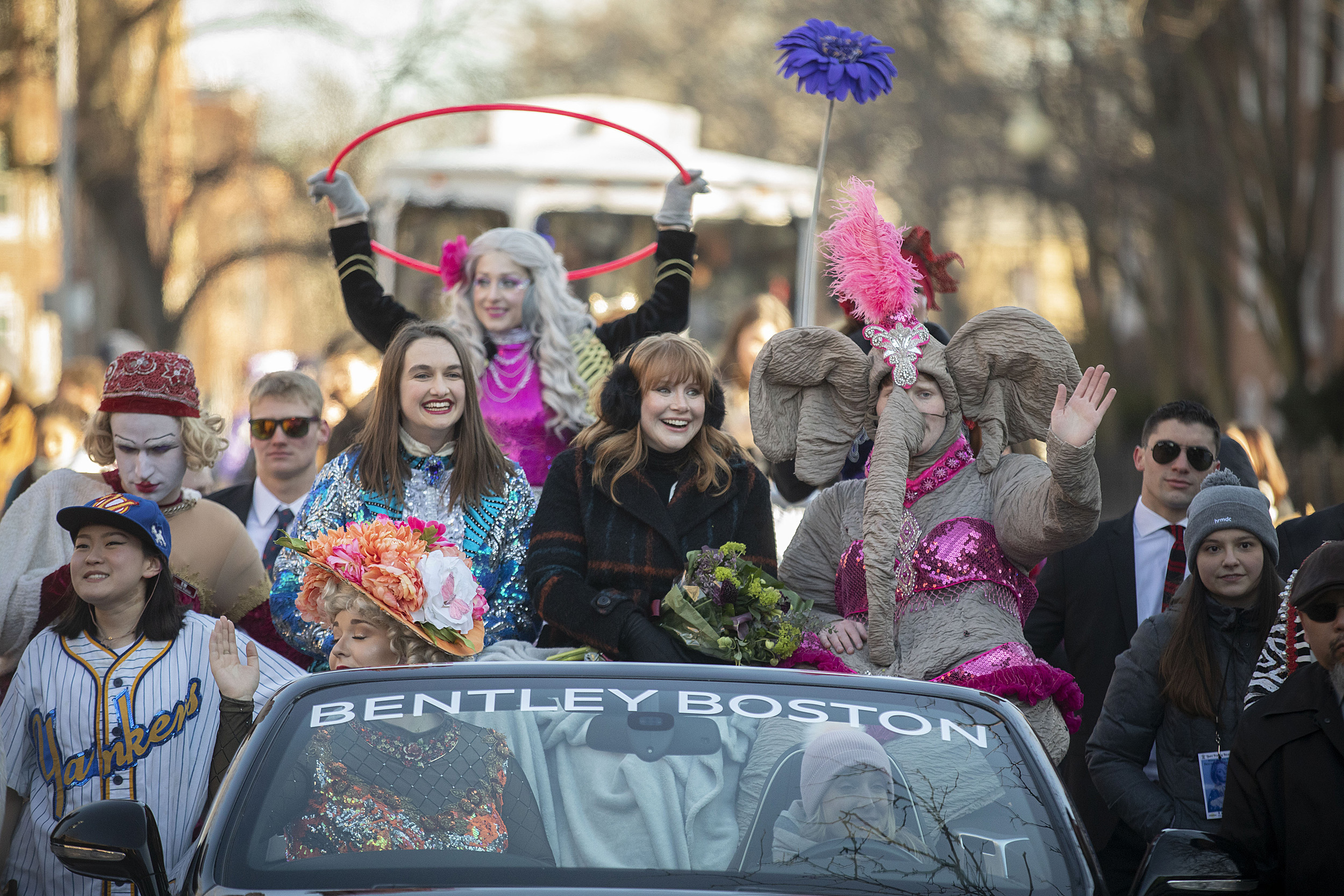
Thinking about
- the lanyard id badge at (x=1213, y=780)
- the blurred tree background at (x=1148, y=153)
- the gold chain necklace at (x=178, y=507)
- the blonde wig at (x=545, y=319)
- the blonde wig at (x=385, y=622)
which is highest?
the blurred tree background at (x=1148, y=153)

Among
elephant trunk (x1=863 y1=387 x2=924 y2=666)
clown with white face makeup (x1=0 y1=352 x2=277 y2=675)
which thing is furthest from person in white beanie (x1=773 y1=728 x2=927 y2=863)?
clown with white face makeup (x1=0 y1=352 x2=277 y2=675)

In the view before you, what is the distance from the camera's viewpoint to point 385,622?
15.4 ft

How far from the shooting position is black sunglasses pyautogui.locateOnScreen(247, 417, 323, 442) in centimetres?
668

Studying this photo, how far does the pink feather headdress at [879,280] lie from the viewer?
201 inches

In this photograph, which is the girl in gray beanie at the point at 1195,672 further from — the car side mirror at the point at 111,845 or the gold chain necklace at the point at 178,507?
the gold chain necklace at the point at 178,507

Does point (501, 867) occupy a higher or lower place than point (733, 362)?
lower

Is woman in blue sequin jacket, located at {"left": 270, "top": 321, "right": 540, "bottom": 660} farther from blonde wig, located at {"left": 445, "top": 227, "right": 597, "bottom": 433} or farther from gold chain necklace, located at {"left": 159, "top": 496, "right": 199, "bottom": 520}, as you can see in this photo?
blonde wig, located at {"left": 445, "top": 227, "right": 597, "bottom": 433}

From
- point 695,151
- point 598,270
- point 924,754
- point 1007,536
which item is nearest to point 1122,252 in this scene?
point 695,151

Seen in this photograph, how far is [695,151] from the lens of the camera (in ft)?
46.1

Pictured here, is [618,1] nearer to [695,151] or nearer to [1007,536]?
[695,151]

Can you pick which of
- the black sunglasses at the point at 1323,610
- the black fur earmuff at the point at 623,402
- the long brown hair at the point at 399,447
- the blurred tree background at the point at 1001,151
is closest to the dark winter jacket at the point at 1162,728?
the black sunglasses at the point at 1323,610

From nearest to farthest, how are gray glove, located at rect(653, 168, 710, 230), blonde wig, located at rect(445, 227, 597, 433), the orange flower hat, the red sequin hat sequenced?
the orange flower hat → the red sequin hat → blonde wig, located at rect(445, 227, 597, 433) → gray glove, located at rect(653, 168, 710, 230)

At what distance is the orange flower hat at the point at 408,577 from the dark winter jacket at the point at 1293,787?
2109 millimetres

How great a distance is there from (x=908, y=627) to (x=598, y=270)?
2.67 meters
